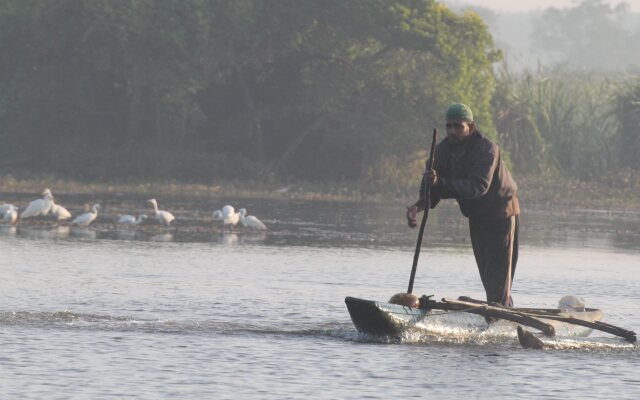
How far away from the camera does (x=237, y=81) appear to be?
4425 centimetres

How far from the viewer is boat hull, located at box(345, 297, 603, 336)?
1331cm

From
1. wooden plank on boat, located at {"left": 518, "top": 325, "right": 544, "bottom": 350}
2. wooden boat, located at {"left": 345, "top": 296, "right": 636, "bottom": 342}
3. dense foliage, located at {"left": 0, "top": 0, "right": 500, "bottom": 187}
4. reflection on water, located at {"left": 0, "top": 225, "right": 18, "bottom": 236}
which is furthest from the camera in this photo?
dense foliage, located at {"left": 0, "top": 0, "right": 500, "bottom": 187}

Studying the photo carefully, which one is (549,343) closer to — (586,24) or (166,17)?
(166,17)

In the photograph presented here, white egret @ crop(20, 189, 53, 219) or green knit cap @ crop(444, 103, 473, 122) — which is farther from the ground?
green knit cap @ crop(444, 103, 473, 122)

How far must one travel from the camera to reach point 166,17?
4069 centimetres

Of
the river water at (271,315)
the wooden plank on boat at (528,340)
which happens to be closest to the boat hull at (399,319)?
the river water at (271,315)

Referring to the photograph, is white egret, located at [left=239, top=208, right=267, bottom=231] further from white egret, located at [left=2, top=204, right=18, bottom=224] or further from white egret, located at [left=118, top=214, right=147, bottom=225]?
white egret, located at [left=2, top=204, right=18, bottom=224]

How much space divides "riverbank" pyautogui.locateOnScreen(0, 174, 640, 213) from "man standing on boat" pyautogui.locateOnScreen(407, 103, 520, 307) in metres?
22.1

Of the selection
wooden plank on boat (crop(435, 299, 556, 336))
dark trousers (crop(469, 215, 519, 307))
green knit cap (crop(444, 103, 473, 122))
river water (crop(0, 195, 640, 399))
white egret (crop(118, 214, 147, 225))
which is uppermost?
green knit cap (crop(444, 103, 473, 122))

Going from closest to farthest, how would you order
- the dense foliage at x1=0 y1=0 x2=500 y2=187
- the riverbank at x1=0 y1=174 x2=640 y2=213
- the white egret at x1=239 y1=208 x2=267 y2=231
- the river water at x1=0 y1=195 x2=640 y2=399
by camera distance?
1. the river water at x1=0 y1=195 x2=640 y2=399
2. the white egret at x1=239 y1=208 x2=267 y2=231
3. the riverbank at x1=0 y1=174 x2=640 y2=213
4. the dense foliage at x1=0 y1=0 x2=500 y2=187

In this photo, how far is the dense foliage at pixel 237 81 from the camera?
41000mm

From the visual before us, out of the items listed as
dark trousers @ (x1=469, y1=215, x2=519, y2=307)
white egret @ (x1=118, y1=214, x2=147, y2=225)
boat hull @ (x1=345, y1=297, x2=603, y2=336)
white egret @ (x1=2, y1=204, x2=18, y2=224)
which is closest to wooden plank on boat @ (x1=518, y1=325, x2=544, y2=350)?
boat hull @ (x1=345, y1=297, x2=603, y2=336)

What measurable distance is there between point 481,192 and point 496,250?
2.96 feet

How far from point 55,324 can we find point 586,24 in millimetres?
172932
